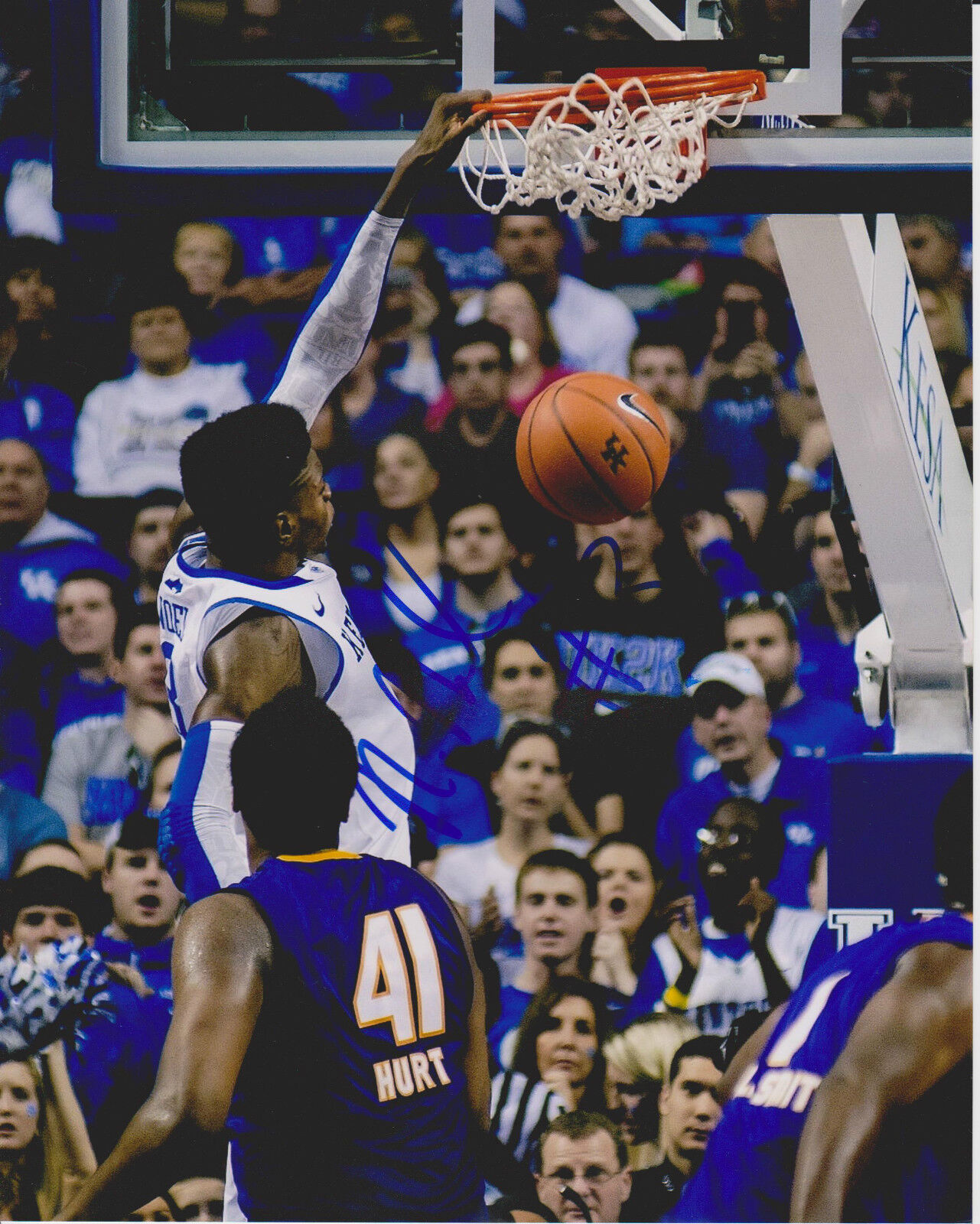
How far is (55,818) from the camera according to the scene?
4.39 meters

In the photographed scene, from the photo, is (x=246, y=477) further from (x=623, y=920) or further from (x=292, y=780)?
(x=623, y=920)

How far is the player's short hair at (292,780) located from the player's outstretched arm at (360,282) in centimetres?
88

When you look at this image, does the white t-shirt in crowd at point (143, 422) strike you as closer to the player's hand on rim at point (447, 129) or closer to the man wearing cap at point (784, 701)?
the man wearing cap at point (784, 701)

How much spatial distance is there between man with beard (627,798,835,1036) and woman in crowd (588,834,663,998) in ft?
0.13

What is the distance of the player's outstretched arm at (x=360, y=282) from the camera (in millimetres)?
2445

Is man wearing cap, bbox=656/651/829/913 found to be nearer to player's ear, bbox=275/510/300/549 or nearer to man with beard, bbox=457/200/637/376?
man with beard, bbox=457/200/637/376

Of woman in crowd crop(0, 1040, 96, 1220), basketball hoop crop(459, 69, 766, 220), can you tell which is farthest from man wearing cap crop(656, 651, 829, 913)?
basketball hoop crop(459, 69, 766, 220)

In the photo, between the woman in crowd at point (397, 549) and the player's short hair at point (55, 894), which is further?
the woman in crowd at point (397, 549)

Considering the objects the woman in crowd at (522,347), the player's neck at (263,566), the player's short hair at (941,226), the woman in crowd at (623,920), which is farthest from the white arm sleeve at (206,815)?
the player's short hair at (941,226)

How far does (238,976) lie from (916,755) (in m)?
1.51

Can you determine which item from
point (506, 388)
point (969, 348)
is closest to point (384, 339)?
point (506, 388)

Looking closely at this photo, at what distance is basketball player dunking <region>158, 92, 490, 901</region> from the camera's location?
2.43 metres

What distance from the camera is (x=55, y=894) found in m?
4.23

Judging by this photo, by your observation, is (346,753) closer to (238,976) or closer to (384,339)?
(238,976)
